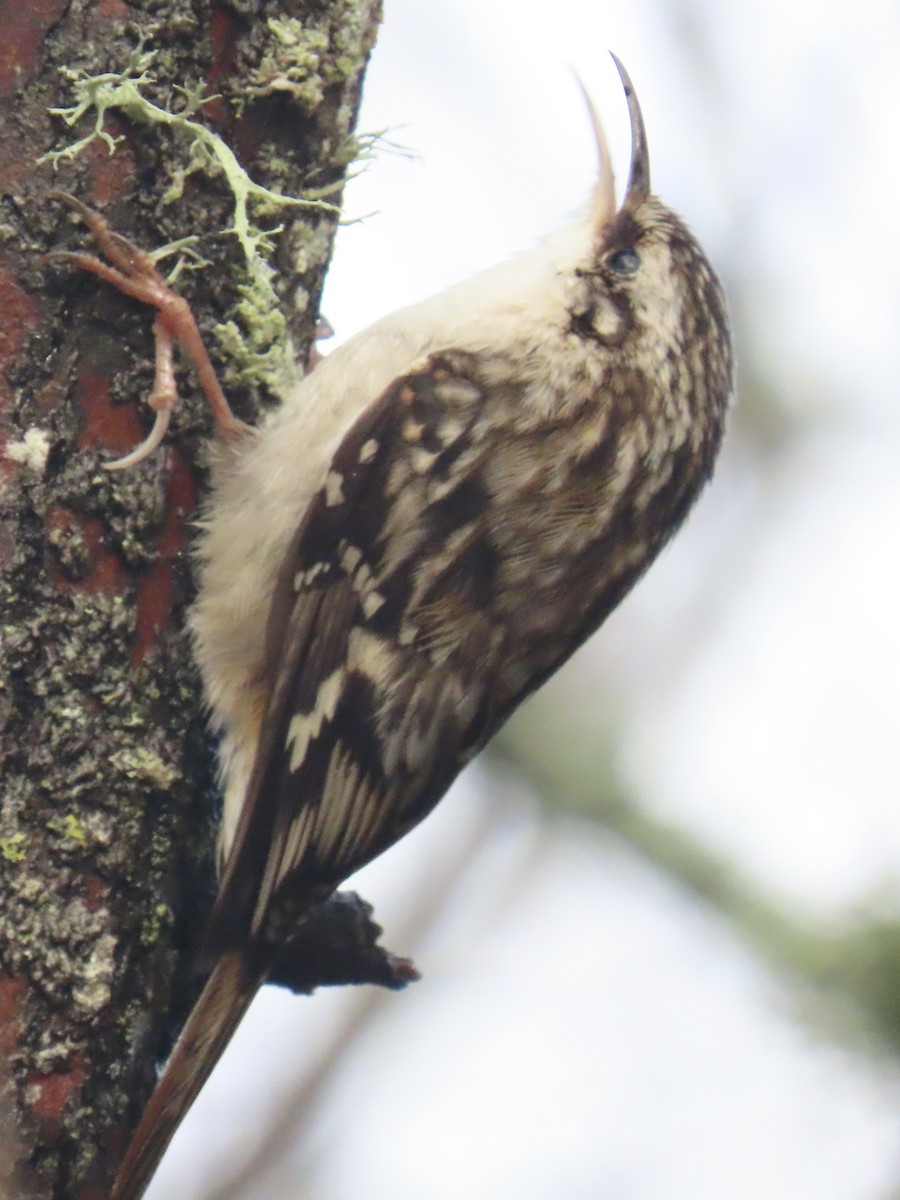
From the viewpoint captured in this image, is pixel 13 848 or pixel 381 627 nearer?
pixel 13 848

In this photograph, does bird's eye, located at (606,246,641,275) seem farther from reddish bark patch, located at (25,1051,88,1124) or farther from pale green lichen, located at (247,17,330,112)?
reddish bark patch, located at (25,1051,88,1124)

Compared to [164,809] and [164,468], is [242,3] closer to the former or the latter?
[164,468]

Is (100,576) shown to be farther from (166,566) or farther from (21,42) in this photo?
(21,42)

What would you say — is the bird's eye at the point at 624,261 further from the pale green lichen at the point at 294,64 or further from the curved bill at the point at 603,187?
the pale green lichen at the point at 294,64

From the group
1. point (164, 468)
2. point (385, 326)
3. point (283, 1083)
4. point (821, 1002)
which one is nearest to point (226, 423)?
point (164, 468)

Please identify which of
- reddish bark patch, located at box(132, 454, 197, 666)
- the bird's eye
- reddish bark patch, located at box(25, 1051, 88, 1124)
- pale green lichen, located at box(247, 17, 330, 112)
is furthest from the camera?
the bird's eye

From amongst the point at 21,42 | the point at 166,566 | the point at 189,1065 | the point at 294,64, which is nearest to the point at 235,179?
the point at 294,64

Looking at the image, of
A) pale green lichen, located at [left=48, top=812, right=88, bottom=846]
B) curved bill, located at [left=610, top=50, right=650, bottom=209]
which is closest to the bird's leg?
pale green lichen, located at [left=48, top=812, right=88, bottom=846]
